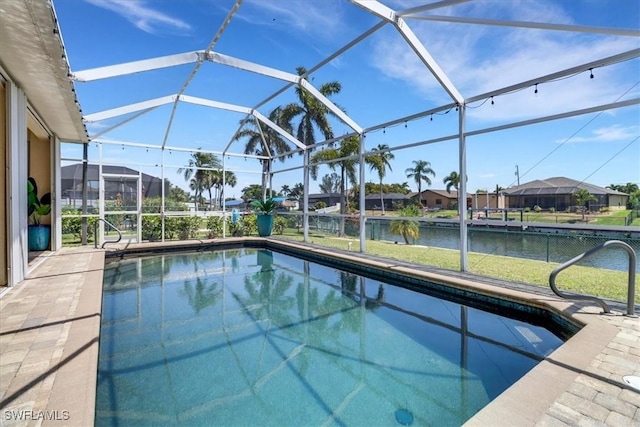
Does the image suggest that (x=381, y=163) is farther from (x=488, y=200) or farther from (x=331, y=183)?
(x=488, y=200)

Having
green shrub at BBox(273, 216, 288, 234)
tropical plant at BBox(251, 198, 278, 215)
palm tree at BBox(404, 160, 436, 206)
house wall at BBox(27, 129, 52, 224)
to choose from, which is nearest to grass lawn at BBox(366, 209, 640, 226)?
tropical plant at BBox(251, 198, 278, 215)

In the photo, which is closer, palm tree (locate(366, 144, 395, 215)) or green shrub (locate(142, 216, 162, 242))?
green shrub (locate(142, 216, 162, 242))

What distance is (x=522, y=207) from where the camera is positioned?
5.56 metres

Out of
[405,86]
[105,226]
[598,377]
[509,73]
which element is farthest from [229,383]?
[105,226]

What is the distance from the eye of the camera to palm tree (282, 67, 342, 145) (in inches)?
541

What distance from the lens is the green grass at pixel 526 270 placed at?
4.56 metres

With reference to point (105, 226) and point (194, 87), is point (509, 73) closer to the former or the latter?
point (194, 87)

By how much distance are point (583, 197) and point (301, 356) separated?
15.3 ft

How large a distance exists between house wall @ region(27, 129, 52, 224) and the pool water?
3.89 metres

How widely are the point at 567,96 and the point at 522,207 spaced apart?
1770mm

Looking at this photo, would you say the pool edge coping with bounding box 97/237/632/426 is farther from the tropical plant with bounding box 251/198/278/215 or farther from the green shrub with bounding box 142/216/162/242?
the green shrub with bounding box 142/216/162/242

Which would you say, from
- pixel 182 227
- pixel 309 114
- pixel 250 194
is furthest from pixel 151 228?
pixel 309 114

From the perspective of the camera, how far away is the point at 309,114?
14141mm

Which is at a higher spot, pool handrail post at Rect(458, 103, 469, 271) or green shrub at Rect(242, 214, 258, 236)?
pool handrail post at Rect(458, 103, 469, 271)
